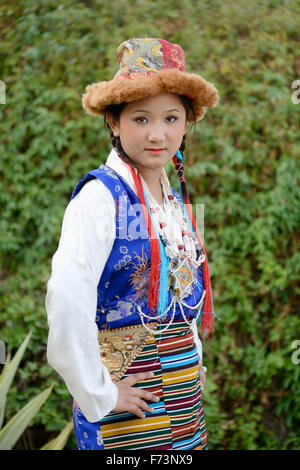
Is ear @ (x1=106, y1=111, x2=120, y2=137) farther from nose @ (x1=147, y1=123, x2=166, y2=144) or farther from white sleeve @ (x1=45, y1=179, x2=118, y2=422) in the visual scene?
white sleeve @ (x1=45, y1=179, x2=118, y2=422)

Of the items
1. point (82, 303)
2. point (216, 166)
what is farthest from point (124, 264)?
point (216, 166)

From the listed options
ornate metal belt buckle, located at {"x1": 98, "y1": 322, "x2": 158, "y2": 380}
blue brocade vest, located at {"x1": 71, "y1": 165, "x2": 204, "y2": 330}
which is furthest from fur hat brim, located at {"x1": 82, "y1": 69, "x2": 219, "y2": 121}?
ornate metal belt buckle, located at {"x1": 98, "y1": 322, "x2": 158, "y2": 380}

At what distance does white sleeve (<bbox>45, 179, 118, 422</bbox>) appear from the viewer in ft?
4.15

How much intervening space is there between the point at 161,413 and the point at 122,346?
243 millimetres

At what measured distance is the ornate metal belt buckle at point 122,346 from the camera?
1.46 m

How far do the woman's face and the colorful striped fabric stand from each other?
1.79ft

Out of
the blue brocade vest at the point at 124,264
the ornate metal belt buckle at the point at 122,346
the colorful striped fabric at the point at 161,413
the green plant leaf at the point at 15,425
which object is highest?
the blue brocade vest at the point at 124,264

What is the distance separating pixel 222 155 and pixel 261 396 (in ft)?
5.59

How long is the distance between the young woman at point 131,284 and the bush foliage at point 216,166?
1.67 metres

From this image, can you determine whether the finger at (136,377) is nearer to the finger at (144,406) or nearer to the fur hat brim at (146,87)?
the finger at (144,406)

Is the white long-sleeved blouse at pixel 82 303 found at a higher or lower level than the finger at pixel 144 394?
higher

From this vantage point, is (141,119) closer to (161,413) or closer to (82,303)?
(82,303)

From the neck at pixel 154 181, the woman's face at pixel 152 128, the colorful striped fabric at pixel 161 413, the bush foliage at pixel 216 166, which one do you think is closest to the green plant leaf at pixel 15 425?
the bush foliage at pixel 216 166

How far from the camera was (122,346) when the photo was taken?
1463 mm
